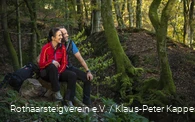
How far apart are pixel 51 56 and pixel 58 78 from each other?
45 cm

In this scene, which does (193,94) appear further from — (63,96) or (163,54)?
(63,96)

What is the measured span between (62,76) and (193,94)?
15.8 ft

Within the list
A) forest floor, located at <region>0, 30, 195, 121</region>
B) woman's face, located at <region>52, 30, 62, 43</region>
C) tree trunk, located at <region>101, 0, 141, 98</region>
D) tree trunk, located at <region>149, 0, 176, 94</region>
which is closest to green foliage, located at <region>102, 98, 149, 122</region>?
woman's face, located at <region>52, 30, 62, 43</region>

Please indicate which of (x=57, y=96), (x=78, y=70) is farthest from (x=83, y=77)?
(x=57, y=96)

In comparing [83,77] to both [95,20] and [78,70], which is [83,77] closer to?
[78,70]

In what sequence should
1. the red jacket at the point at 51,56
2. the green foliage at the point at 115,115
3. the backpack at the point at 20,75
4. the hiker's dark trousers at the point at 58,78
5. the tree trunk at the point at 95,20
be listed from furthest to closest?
the tree trunk at the point at 95,20, the backpack at the point at 20,75, the red jacket at the point at 51,56, the hiker's dark trousers at the point at 58,78, the green foliage at the point at 115,115

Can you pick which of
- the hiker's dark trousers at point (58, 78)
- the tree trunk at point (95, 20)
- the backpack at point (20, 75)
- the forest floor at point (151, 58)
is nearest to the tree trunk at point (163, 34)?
the forest floor at point (151, 58)

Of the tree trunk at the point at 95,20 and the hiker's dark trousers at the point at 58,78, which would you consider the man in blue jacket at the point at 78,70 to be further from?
the tree trunk at the point at 95,20

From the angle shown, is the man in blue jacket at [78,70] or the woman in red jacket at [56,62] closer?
the woman in red jacket at [56,62]

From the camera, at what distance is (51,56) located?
18.0ft

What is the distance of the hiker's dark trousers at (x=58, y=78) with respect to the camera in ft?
17.6

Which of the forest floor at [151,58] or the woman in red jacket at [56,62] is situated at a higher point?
the woman in red jacket at [56,62]

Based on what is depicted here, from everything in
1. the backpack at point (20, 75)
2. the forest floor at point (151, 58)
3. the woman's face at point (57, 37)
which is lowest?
the forest floor at point (151, 58)

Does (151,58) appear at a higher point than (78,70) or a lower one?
lower
